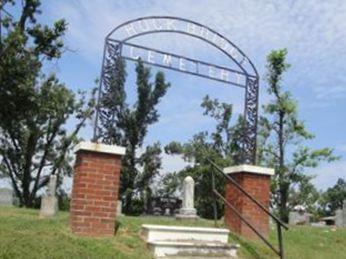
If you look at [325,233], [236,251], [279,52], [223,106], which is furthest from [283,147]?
[236,251]

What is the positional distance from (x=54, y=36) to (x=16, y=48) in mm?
1490

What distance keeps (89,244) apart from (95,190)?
1.00 metres

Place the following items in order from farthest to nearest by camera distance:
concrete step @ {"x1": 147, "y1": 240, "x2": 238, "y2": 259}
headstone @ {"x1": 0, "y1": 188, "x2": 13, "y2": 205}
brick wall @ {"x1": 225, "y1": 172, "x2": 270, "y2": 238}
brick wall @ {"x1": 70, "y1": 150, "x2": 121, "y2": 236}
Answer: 1. headstone @ {"x1": 0, "y1": 188, "x2": 13, "y2": 205}
2. brick wall @ {"x1": 225, "y1": 172, "x2": 270, "y2": 238}
3. brick wall @ {"x1": 70, "y1": 150, "x2": 121, "y2": 236}
4. concrete step @ {"x1": 147, "y1": 240, "x2": 238, "y2": 259}

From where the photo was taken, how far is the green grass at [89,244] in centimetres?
731

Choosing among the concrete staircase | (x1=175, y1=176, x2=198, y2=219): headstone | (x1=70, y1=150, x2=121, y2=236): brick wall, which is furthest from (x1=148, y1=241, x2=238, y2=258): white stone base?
(x1=175, y1=176, x2=198, y2=219): headstone

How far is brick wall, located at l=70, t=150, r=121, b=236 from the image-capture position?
27.9 feet

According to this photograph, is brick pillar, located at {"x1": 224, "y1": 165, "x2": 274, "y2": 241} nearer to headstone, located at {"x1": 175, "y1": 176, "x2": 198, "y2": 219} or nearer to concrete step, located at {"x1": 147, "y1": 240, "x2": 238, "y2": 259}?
concrete step, located at {"x1": 147, "y1": 240, "x2": 238, "y2": 259}

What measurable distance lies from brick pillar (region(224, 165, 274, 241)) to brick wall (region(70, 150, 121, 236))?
2.68 m

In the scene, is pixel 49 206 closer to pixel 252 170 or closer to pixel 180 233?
pixel 252 170

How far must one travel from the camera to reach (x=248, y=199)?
10.3m

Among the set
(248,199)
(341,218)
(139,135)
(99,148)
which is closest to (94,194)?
(99,148)

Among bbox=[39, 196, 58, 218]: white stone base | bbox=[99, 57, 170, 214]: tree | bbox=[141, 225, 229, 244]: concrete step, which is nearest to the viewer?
bbox=[141, 225, 229, 244]: concrete step

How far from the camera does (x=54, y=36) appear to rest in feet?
67.3

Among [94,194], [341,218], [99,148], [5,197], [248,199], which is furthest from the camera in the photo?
[5,197]
